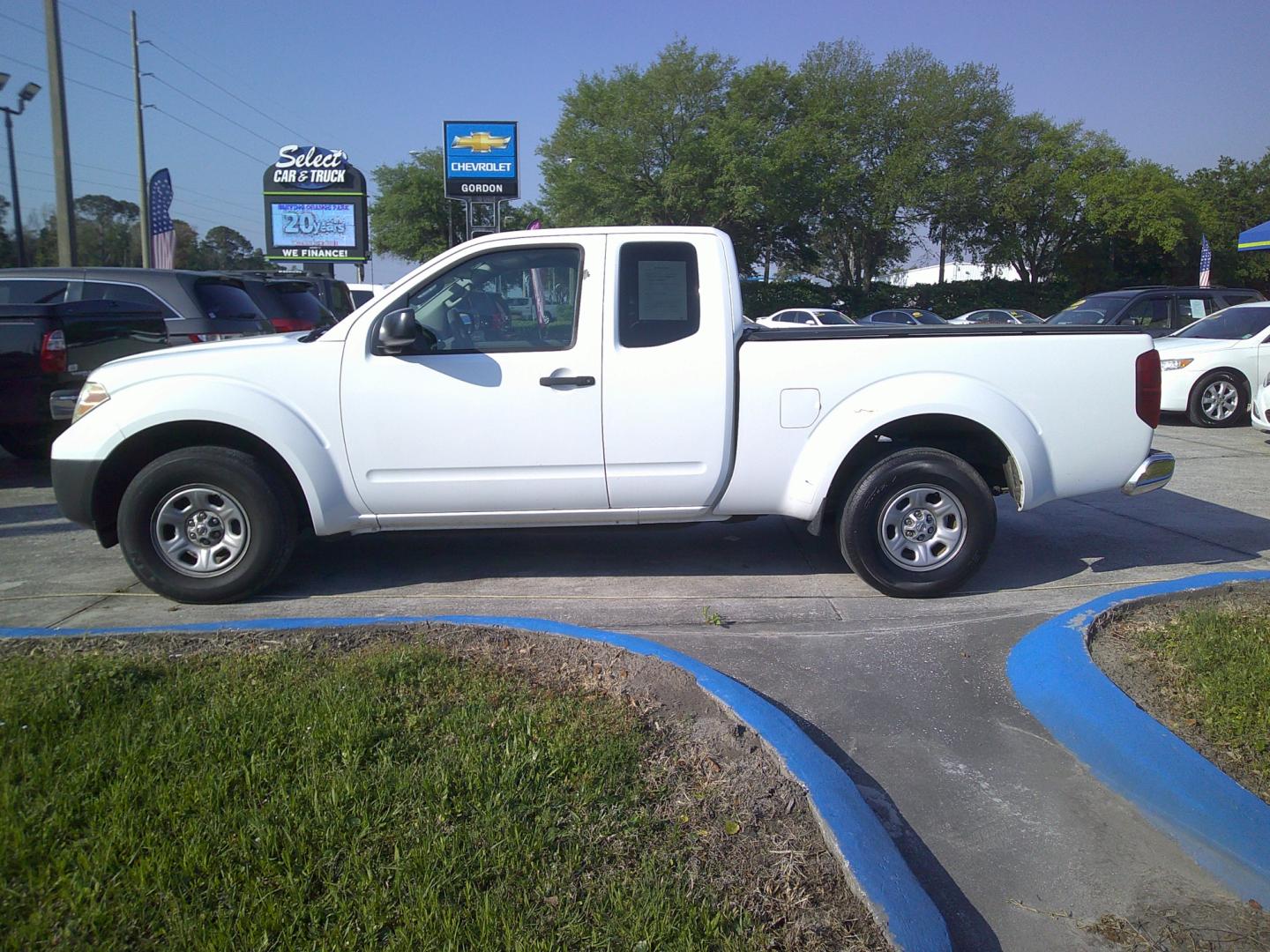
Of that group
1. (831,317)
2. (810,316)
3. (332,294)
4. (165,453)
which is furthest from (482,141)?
(165,453)

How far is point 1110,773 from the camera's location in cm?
337

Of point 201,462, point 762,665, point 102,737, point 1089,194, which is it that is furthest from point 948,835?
point 1089,194

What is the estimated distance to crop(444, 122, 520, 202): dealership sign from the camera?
23.8 m

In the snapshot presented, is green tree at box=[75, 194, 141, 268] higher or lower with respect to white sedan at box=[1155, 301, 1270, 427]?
higher

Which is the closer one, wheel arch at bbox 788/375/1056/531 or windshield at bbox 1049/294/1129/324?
wheel arch at bbox 788/375/1056/531

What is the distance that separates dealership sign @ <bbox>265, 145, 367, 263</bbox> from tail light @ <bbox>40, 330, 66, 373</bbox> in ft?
61.0

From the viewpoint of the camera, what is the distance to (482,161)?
78.6 ft

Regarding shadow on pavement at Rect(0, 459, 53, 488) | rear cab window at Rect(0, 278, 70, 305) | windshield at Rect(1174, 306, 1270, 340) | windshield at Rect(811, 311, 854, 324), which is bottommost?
shadow on pavement at Rect(0, 459, 53, 488)

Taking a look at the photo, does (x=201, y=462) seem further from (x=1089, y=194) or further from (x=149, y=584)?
(x=1089, y=194)

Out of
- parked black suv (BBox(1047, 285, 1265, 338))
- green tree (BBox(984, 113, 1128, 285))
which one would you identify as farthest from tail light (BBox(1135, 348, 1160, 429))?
green tree (BBox(984, 113, 1128, 285))

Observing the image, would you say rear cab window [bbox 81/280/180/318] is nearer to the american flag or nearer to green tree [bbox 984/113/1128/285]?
the american flag

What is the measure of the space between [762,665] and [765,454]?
1355 millimetres

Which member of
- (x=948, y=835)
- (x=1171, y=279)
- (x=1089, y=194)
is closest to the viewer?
(x=948, y=835)

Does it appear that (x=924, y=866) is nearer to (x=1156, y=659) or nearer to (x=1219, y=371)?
(x=1156, y=659)
